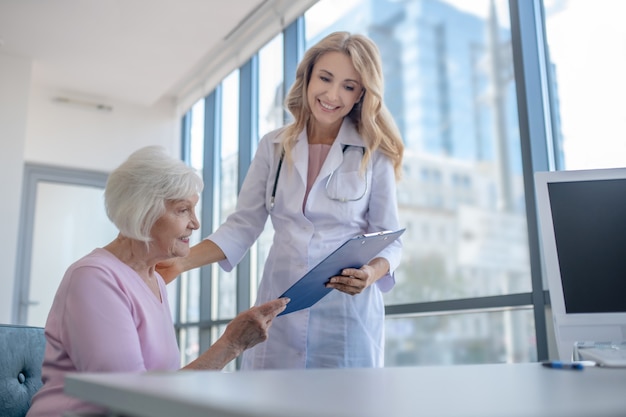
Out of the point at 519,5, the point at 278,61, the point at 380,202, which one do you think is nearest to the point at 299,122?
the point at 380,202

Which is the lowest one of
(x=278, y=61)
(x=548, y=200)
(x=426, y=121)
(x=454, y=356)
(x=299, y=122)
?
(x=454, y=356)

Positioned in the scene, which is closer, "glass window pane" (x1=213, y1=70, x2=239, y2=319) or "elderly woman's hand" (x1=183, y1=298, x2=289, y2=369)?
"elderly woman's hand" (x1=183, y1=298, x2=289, y2=369)

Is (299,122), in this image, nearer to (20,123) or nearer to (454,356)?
(20,123)

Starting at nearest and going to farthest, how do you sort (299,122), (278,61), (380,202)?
(380,202), (299,122), (278,61)

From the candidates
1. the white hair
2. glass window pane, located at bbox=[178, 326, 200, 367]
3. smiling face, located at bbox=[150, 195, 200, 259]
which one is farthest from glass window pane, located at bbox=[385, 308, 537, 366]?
the white hair

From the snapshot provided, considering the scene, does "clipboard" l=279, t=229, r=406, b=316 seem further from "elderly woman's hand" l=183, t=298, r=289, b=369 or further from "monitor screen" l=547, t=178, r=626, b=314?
"monitor screen" l=547, t=178, r=626, b=314

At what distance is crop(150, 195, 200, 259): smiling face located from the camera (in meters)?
1.54

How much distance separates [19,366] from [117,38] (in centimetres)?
353

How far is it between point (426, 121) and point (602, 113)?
24.1m

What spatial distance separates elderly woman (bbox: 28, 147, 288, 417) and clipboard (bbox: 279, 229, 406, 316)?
0.09 m

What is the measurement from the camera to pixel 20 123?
496cm

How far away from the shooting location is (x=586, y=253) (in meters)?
1.35

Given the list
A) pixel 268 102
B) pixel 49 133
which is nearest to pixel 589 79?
pixel 268 102

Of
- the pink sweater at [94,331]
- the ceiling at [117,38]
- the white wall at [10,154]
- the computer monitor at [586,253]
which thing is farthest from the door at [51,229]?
the computer monitor at [586,253]
